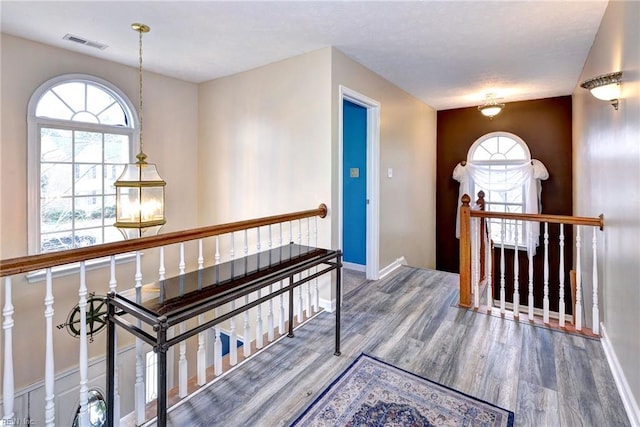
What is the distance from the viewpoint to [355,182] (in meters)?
4.61

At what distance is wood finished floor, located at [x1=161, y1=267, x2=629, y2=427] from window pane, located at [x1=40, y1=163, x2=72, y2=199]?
8.62 feet

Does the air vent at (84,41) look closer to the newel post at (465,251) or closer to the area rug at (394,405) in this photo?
the area rug at (394,405)

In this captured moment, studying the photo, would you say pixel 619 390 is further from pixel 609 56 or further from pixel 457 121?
pixel 457 121

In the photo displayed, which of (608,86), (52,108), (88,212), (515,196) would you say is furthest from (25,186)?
(515,196)

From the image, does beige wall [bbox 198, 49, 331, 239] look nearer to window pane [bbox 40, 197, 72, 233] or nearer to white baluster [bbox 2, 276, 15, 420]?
window pane [bbox 40, 197, 72, 233]

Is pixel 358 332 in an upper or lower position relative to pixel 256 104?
lower

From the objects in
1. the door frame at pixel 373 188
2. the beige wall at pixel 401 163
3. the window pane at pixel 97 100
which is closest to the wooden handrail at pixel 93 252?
the beige wall at pixel 401 163

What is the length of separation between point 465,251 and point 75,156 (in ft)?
13.5

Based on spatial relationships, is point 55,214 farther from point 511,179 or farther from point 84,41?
point 511,179

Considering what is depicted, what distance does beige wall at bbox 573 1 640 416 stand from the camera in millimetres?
1812

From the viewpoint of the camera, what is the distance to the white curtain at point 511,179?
5199 millimetres

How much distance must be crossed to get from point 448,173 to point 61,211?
5.76m

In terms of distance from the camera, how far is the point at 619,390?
199 cm

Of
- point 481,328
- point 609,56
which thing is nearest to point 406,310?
point 481,328
